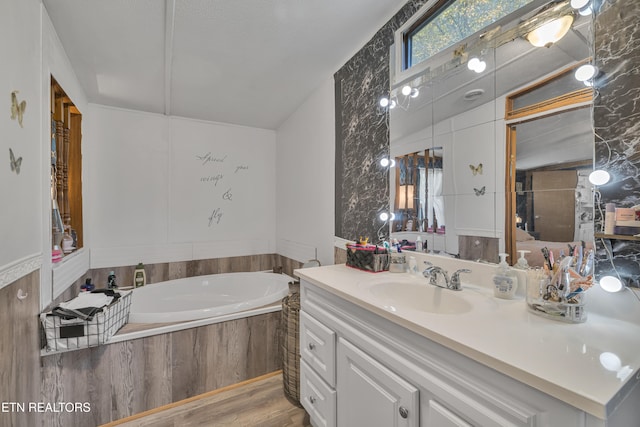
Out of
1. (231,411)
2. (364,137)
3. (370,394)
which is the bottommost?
(231,411)

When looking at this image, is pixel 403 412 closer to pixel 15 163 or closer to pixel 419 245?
pixel 419 245

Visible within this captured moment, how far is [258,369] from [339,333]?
119cm

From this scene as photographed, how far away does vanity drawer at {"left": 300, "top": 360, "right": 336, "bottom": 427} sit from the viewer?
1.25 meters

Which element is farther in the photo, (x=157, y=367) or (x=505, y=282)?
(x=157, y=367)

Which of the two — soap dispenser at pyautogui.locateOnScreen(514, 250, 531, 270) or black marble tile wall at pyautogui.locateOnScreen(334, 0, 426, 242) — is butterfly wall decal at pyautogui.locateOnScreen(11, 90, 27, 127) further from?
soap dispenser at pyautogui.locateOnScreen(514, 250, 531, 270)

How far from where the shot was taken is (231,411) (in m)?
1.74

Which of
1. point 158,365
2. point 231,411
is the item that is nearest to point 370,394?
point 231,411

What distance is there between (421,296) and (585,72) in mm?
1022

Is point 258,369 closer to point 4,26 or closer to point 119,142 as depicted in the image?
point 4,26

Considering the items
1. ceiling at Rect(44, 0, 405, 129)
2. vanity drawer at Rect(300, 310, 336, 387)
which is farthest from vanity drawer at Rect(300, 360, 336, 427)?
ceiling at Rect(44, 0, 405, 129)

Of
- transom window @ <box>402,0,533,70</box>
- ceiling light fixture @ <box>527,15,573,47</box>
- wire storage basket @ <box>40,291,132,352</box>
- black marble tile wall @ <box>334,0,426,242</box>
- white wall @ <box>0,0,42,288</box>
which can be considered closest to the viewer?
ceiling light fixture @ <box>527,15,573,47</box>

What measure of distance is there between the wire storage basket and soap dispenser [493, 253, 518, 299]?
79.2 inches

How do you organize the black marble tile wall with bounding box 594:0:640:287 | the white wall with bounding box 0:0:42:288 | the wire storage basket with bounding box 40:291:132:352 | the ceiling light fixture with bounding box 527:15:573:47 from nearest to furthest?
the black marble tile wall with bounding box 594:0:640:287 < the ceiling light fixture with bounding box 527:15:573:47 < the white wall with bounding box 0:0:42:288 < the wire storage basket with bounding box 40:291:132:352

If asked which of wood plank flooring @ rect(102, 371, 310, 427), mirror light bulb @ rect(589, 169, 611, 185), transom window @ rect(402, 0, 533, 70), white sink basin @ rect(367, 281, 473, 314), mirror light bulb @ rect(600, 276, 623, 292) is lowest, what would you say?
wood plank flooring @ rect(102, 371, 310, 427)
